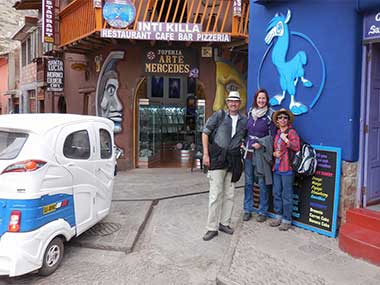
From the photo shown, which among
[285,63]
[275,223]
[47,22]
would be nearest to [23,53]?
[47,22]

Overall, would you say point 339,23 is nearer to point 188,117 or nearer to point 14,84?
point 188,117

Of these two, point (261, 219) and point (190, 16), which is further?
point (190, 16)

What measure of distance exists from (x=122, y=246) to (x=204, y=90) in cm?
666

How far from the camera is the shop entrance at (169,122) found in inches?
464

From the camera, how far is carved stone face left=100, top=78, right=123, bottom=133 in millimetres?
11227

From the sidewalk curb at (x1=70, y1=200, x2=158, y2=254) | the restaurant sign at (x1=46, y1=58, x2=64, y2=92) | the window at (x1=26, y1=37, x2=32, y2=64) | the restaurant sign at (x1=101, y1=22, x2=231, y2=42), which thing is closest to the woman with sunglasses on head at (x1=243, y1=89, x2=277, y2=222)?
the sidewalk curb at (x1=70, y1=200, x2=158, y2=254)

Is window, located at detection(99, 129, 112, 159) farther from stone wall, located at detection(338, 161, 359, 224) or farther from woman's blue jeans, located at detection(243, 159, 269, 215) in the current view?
stone wall, located at detection(338, 161, 359, 224)

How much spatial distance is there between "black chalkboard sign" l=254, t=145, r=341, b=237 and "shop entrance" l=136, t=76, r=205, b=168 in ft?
20.5

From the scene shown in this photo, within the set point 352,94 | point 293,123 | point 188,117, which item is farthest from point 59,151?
point 188,117

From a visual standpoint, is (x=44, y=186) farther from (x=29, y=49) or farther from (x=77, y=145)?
(x=29, y=49)

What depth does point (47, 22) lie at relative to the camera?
12.1 metres

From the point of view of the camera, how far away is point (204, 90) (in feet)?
36.3

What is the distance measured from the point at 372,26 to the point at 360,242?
8.35ft

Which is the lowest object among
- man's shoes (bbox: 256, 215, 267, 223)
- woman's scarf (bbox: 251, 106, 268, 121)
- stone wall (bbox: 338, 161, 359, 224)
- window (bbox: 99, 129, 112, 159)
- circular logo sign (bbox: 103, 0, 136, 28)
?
man's shoes (bbox: 256, 215, 267, 223)
